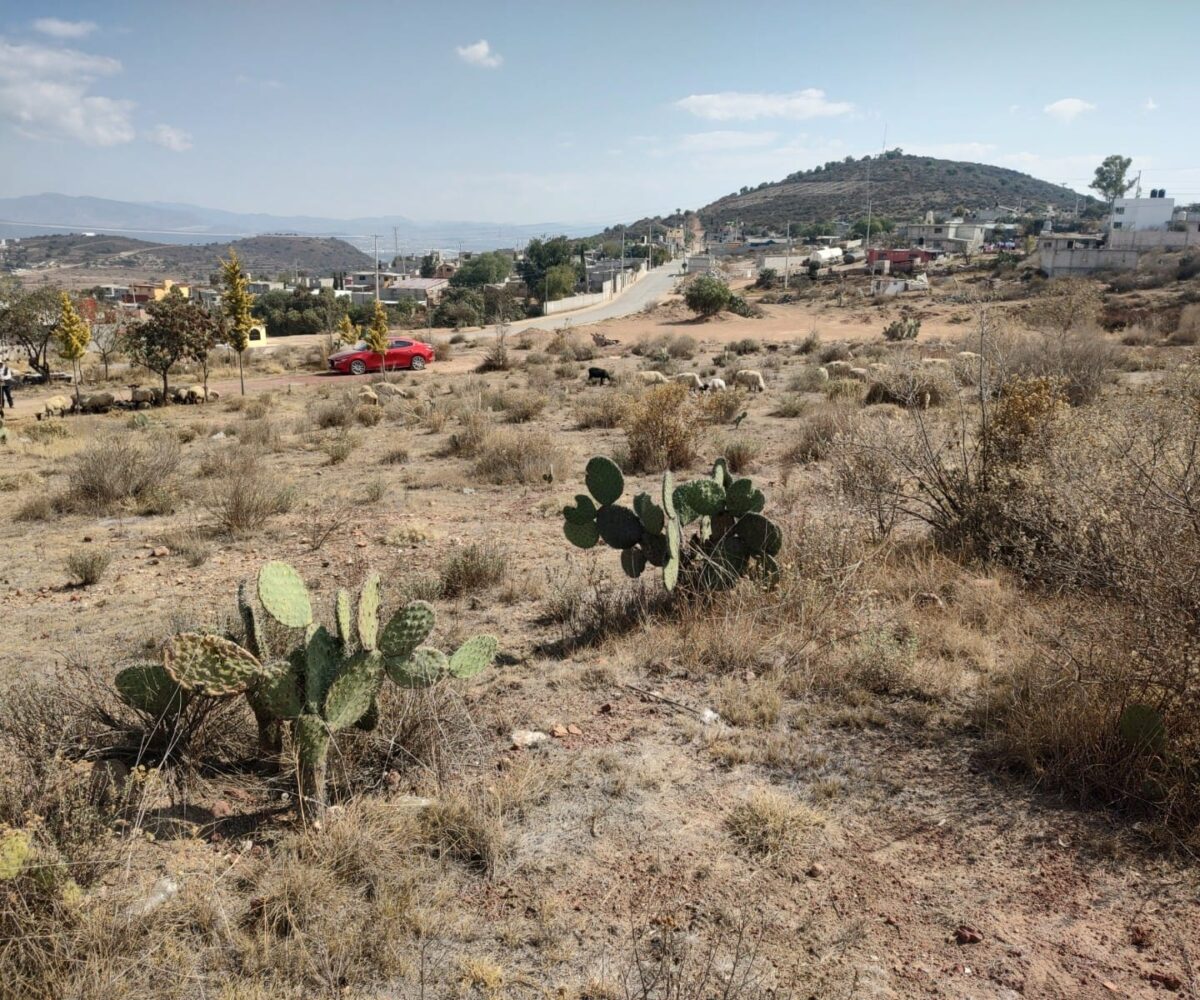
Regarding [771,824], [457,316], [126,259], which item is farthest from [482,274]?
[126,259]

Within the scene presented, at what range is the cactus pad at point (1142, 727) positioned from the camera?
3715 millimetres

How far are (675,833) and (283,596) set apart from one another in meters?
2.15

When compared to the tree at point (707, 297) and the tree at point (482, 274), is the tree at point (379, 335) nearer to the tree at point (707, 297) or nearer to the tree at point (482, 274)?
the tree at point (707, 297)

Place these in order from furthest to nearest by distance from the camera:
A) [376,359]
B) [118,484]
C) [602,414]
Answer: [376,359]
[602,414]
[118,484]

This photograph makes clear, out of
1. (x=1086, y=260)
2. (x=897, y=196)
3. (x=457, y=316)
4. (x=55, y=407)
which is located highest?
(x=897, y=196)

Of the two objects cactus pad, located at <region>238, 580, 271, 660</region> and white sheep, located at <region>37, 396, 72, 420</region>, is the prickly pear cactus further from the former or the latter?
white sheep, located at <region>37, 396, 72, 420</region>

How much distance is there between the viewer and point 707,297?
45094 millimetres

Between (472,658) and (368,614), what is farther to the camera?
(472,658)

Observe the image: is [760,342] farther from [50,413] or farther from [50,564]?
[50,564]

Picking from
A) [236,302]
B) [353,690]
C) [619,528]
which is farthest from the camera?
[236,302]

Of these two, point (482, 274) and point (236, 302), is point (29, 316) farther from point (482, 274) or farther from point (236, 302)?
point (482, 274)

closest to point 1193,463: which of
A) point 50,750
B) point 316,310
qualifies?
point 50,750

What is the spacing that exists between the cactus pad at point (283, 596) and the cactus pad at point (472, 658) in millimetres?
783

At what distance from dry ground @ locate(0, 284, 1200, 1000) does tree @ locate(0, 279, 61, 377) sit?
2582cm
